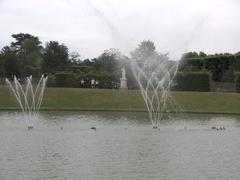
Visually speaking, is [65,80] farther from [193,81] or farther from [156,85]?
[193,81]

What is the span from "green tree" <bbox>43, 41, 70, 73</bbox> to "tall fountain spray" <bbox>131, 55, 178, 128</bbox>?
27.4 metres

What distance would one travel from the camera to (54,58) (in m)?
118

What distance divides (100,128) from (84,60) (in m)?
109

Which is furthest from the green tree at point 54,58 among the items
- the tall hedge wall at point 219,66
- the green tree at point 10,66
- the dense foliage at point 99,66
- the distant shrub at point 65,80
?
the distant shrub at point 65,80

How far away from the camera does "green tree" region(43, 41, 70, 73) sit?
117938 mm

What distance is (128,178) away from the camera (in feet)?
58.6

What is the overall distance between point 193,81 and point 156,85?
4.46 meters

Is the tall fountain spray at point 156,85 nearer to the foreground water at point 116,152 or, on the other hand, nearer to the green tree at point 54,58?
the foreground water at point 116,152

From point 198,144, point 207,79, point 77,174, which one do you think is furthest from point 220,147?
point 207,79

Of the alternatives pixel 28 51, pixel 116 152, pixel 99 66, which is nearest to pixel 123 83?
pixel 99 66

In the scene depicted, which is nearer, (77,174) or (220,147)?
(77,174)

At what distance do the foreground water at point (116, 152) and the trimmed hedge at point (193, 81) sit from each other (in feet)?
108

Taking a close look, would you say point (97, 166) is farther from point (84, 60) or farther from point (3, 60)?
point (84, 60)

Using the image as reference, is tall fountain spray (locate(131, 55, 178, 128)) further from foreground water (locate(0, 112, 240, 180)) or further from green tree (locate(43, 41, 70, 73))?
green tree (locate(43, 41, 70, 73))
